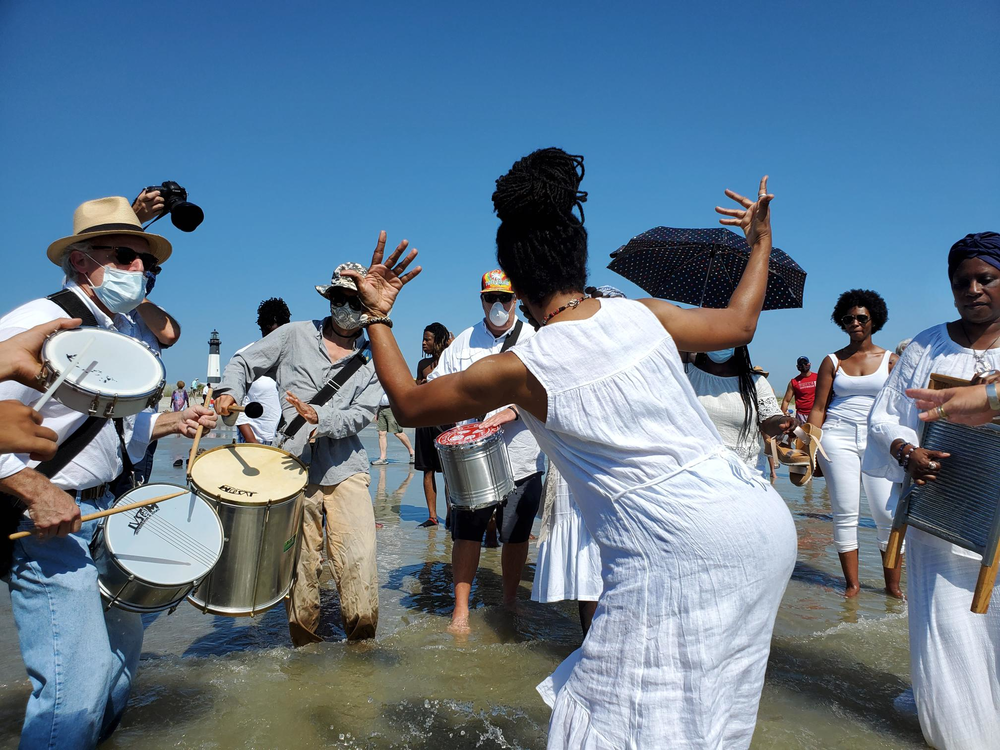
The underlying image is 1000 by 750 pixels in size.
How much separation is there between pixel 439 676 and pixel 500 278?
2867 millimetres

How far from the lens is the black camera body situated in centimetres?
362

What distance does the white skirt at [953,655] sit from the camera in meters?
3.16

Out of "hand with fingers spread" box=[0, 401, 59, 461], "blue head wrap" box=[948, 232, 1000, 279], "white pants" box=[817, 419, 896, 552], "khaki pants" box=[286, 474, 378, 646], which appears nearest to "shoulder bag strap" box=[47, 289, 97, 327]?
"hand with fingers spread" box=[0, 401, 59, 461]

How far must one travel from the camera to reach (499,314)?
18.1 ft

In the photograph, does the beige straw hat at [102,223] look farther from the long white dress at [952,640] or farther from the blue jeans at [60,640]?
the long white dress at [952,640]

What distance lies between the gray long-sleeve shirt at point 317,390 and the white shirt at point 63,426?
1461mm

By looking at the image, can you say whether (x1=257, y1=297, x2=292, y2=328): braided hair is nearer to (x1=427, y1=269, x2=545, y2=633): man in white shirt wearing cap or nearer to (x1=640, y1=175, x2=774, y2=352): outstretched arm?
(x1=427, y1=269, x2=545, y2=633): man in white shirt wearing cap

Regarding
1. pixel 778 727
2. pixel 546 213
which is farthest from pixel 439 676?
pixel 546 213

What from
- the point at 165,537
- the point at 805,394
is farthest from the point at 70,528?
the point at 805,394

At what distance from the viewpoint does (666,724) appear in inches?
75.0

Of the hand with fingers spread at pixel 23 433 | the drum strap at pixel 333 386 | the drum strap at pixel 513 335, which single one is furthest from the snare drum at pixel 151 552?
the drum strap at pixel 513 335

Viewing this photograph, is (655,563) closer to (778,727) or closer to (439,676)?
(778,727)

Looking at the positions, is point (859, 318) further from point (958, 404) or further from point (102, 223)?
point (102, 223)

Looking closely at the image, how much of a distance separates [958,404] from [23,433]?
3.54m
